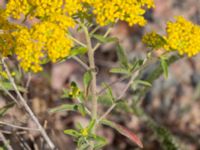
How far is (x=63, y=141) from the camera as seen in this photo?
5.02 meters

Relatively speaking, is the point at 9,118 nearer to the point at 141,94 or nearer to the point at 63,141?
the point at 63,141

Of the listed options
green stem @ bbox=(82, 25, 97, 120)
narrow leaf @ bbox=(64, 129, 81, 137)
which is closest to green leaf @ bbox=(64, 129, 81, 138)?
narrow leaf @ bbox=(64, 129, 81, 137)

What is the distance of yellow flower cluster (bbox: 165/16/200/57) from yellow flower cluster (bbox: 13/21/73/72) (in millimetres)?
574

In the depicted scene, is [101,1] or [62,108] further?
[62,108]

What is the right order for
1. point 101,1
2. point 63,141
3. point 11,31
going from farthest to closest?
point 63,141 → point 11,31 → point 101,1

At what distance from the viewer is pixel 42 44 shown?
9.30 ft

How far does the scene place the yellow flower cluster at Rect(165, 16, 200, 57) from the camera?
3.00m

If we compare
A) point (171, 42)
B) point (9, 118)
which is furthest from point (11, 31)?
point (9, 118)

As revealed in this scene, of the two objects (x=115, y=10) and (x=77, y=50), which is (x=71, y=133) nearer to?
(x=77, y=50)

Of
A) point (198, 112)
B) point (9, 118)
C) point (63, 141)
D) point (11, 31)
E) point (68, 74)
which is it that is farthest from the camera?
point (68, 74)

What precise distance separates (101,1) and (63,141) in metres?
2.40

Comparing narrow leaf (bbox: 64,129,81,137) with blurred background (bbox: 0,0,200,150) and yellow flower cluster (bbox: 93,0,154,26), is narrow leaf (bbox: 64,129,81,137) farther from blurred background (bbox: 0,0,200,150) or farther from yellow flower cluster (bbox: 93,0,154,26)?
blurred background (bbox: 0,0,200,150)

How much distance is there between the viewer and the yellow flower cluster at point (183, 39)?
3000 mm

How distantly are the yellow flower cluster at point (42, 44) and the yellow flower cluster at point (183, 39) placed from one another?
0.57 m
